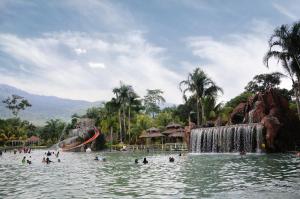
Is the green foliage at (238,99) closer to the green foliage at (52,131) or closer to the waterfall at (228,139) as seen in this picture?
the waterfall at (228,139)

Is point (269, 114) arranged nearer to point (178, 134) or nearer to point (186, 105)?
point (178, 134)

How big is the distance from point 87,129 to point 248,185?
70.1 m

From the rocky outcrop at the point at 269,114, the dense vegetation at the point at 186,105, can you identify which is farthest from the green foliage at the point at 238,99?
the rocky outcrop at the point at 269,114

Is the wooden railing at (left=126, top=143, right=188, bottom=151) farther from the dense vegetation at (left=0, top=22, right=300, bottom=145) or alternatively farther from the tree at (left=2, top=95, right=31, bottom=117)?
the tree at (left=2, top=95, right=31, bottom=117)

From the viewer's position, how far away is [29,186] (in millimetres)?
22062

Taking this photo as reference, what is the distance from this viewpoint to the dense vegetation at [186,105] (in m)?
49.7

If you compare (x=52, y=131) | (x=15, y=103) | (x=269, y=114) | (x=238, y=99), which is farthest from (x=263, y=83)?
(x=15, y=103)

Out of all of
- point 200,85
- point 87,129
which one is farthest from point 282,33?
point 87,129

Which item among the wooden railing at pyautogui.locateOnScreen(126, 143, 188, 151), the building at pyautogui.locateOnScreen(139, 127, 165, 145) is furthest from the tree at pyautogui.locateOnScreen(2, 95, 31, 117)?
the wooden railing at pyautogui.locateOnScreen(126, 143, 188, 151)

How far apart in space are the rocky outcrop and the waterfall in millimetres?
1190

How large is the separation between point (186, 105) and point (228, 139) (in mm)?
51982

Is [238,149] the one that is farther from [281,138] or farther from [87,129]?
[87,129]

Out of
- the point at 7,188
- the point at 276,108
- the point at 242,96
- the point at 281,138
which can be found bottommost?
the point at 7,188

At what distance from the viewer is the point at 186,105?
340 feet
